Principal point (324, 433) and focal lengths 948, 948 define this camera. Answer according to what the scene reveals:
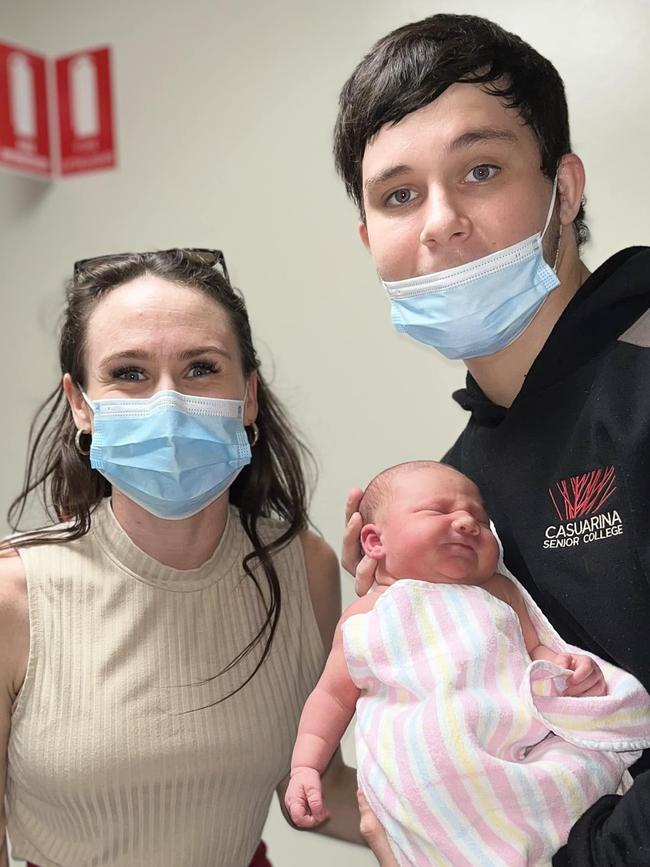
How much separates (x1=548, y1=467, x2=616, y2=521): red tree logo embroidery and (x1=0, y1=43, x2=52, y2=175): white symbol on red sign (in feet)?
6.87

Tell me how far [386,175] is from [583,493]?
20.7 inches

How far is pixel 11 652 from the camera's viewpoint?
1509 millimetres

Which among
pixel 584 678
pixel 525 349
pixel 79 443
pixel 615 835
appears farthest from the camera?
pixel 79 443

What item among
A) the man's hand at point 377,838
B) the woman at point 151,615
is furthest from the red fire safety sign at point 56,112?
the man's hand at point 377,838

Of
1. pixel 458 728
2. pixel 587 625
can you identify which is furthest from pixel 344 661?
pixel 587 625

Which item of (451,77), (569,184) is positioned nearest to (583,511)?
(569,184)

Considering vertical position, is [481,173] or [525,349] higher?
[481,173]

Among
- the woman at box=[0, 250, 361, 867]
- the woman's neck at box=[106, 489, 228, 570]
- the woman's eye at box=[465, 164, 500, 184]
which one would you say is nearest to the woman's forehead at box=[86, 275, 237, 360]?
the woman at box=[0, 250, 361, 867]

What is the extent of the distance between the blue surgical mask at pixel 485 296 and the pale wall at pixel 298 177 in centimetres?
92

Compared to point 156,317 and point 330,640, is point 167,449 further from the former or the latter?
point 330,640

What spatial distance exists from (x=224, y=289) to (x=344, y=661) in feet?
2.27

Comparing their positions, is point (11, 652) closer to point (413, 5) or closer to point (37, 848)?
point (37, 848)

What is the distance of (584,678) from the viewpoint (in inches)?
48.3

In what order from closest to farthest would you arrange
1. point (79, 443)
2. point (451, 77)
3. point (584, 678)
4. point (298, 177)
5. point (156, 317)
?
point (584, 678), point (451, 77), point (156, 317), point (79, 443), point (298, 177)
